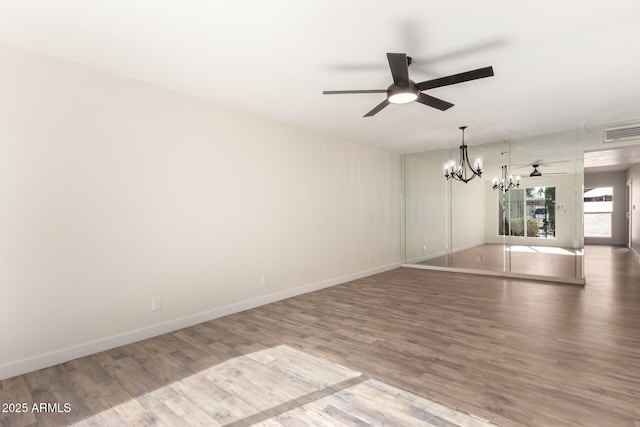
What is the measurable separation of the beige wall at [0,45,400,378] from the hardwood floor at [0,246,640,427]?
341 mm

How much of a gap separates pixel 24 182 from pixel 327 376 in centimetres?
285

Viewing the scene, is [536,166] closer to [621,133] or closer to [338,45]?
[621,133]

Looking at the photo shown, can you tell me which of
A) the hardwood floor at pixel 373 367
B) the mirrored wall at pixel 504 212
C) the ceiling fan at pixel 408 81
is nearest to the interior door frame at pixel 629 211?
the mirrored wall at pixel 504 212

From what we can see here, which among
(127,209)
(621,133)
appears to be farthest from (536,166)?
(127,209)

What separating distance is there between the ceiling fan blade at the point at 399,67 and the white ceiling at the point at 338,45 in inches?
10.0

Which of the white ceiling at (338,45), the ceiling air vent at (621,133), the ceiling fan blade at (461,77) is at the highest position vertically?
the white ceiling at (338,45)

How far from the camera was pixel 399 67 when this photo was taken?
237 centimetres

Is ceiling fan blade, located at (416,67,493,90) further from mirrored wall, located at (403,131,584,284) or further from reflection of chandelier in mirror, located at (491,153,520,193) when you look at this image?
reflection of chandelier in mirror, located at (491,153,520,193)

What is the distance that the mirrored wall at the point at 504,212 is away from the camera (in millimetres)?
5402

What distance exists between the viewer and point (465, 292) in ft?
15.7

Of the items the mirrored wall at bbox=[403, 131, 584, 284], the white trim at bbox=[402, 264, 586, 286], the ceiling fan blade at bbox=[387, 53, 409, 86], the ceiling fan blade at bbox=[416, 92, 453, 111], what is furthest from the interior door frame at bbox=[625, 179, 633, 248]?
the ceiling fan blade at bbox=[387, 53, 409, 86]

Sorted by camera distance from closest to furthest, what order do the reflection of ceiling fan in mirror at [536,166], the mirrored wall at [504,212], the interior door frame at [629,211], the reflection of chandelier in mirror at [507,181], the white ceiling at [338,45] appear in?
the white ceiling at [338,45] → the mirrored wall at [504,212] → the reflection of ceiling fan in mirror at [536,166] → the reflection of chandelier in mirror at [507,181] → the interior door frame at [629,211]

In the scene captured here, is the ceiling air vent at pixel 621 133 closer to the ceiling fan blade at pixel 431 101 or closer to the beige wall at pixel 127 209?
the ceiling fan blade at pixel 431 101

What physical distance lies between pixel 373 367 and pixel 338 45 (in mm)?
2604
